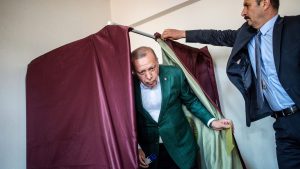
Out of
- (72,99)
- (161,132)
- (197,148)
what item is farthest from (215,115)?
(72,99)

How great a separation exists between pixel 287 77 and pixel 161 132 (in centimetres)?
70

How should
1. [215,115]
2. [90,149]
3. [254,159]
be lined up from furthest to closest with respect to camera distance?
[254,159] → [215,115] → [90,149]

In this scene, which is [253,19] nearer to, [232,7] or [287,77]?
[287,77]

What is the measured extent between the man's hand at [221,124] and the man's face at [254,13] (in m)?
0.56

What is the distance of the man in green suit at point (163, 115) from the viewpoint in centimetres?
148

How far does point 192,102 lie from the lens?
1.62 metres

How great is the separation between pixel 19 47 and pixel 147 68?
1.32m

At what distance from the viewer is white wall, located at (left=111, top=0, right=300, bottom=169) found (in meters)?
2.03

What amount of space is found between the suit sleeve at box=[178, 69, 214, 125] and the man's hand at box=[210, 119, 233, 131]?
0.14 ft

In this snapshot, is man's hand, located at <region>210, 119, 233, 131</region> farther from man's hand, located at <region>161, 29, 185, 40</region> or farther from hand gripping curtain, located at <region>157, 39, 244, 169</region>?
man's hand, located at <region>161, 29, 185, 40</region>

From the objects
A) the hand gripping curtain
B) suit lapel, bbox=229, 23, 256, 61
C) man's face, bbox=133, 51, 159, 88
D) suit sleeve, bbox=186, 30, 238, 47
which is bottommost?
the hand gripping curtain

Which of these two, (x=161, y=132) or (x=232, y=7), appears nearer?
(x=161, y=132)

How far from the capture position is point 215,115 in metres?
1.56

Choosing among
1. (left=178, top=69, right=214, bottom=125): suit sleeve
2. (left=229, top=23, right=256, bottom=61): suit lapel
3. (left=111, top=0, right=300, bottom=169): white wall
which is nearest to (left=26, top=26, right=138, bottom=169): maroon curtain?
(left=178, top=69, right=214, bottom=125): suit sleeve
